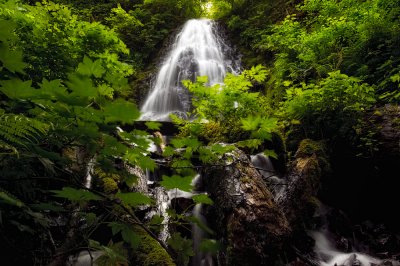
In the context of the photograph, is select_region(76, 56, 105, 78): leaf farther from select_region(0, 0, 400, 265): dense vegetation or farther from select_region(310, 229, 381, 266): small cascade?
select_region(310, 229, 381, 266): small cascade

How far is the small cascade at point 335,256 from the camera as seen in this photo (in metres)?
4.20

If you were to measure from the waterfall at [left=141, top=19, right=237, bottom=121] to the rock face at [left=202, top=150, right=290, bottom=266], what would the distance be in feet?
18.6

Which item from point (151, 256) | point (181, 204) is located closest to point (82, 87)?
point (151, 256)

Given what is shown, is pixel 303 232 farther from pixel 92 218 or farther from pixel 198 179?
pixel 92 218

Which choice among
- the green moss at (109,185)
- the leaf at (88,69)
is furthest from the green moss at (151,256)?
the leaf at (88,69)

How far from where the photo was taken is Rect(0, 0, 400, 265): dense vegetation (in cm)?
114

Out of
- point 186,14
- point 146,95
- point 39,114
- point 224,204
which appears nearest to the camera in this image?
point 39,114

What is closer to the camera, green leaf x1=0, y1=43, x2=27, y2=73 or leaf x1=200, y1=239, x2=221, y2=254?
green leaf x1=0, y1=43, x2=27, y2=73

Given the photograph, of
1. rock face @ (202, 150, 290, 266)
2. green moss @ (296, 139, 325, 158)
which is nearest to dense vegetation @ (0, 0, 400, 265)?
green moss @ (296, 139, 325, 158)

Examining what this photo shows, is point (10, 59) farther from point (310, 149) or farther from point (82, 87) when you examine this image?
point (310, 149)

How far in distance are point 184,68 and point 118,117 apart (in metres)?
11.0

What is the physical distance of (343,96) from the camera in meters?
5.13

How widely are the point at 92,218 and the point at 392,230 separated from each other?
5105 millimetres

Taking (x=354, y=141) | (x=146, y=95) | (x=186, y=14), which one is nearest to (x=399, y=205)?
(x=354, y=141)
